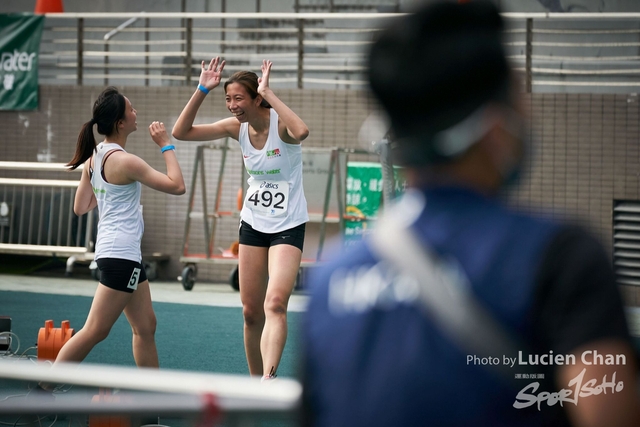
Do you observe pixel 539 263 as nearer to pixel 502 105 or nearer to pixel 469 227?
pixel 469 227

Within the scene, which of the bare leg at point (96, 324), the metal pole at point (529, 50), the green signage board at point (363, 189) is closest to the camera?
the bare leg at point (96, 324)

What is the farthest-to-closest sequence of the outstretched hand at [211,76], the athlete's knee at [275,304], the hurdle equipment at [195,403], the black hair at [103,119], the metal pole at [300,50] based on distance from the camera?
the metal pole at [300,50], the outstretched hand at [211,76], the athlete's knee at [275,304], the black hair at [103,119], the hurdle equipment at [195,403]

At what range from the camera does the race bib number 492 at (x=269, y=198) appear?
5.83 m

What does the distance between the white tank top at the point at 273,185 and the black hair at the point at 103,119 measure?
0.93 m

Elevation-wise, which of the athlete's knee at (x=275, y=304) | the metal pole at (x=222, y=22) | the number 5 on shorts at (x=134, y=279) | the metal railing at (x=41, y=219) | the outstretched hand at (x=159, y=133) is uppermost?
the metal pole at (x=222, y=22)

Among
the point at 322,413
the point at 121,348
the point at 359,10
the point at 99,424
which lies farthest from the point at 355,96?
the point at 322,413

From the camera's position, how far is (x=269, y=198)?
19.3 feet

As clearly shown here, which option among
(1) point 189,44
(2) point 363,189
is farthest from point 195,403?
(1) point 189,44

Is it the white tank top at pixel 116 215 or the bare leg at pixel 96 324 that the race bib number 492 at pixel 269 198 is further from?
the bare leg at pixel 96 324

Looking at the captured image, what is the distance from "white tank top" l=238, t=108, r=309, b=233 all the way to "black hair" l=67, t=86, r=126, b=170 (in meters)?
0.93

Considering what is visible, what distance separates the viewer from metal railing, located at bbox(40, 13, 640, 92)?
1353cm

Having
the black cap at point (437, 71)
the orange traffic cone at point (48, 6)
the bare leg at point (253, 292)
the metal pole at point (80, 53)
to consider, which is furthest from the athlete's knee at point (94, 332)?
the orange traffic cone at point (48, 6)

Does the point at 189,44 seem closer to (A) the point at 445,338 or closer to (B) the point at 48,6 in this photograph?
(B) the point at 48,6

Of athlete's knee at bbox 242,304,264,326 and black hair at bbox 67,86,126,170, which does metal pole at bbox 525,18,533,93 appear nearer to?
athlete's knee at bbox 242,304,264,326
